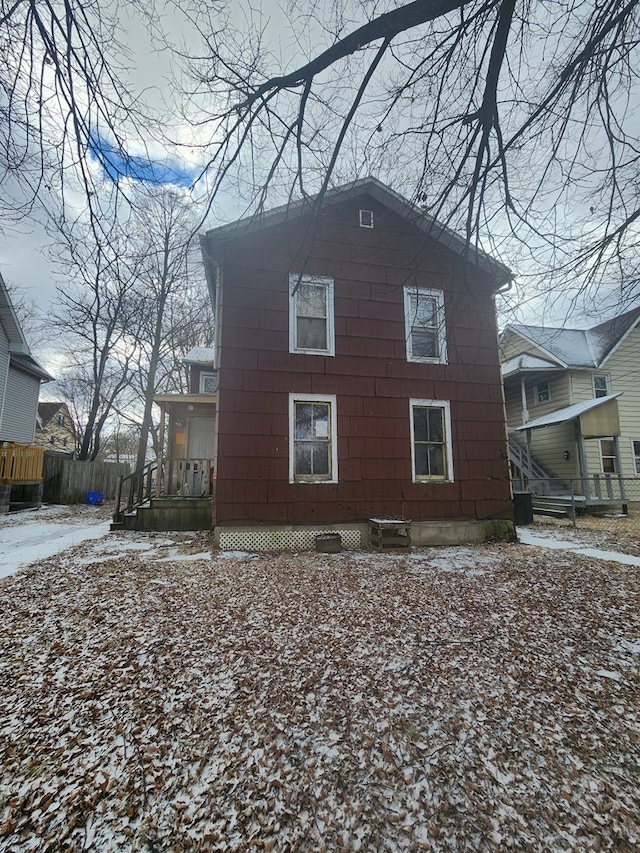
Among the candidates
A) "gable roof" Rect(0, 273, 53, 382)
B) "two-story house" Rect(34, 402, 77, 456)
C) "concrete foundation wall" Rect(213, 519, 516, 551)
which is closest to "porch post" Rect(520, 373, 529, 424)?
"concrete foundation wall" Rect(213, 519, 516, 551)

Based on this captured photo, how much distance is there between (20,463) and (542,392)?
19219 millimetres

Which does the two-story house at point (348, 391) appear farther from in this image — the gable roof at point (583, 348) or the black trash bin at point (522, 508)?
the gable roof at point (583, 348)

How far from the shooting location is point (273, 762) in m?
1.93

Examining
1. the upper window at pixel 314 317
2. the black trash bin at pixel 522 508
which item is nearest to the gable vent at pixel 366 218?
the upper window at pixel 314 317

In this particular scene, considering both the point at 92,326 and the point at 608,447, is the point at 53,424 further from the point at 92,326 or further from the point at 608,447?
the point at 608,447

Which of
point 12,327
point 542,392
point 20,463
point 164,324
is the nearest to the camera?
point 20,463

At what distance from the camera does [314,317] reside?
758 cm

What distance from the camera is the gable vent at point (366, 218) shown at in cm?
804

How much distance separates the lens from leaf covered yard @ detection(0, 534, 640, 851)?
5.25 ft

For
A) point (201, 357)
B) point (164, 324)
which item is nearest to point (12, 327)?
point (164, 324)

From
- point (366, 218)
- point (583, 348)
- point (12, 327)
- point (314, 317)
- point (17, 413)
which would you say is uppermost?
point (12, 327)

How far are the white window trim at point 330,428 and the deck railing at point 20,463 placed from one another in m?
10.2

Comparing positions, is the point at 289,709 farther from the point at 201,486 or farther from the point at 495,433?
the point at 201,486

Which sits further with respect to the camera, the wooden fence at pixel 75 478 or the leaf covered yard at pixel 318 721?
the wooden fence at pixel 75 478
